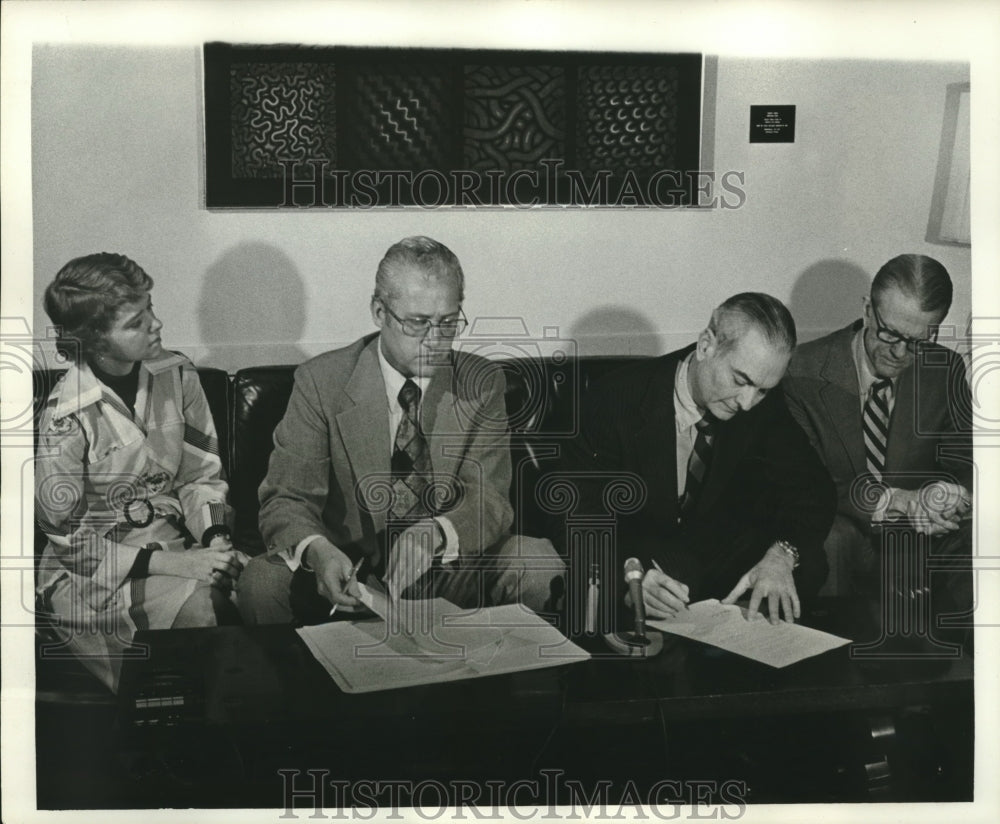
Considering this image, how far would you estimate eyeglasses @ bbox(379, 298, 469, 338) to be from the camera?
2.73 metres

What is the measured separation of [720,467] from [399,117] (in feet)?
3.88

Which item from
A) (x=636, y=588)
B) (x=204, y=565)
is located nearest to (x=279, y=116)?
(x=204, y=565)

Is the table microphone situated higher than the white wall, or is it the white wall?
the white wall

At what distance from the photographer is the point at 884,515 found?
2.82m

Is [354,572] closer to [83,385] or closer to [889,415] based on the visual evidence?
[83,385]

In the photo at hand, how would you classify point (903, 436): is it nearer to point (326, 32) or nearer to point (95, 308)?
point (326, 32)

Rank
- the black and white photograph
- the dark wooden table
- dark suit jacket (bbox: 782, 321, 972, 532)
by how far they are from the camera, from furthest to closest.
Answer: dark suit jacket (bbox: 782, 321, 972, 532)
the black and white photograph
the dark wooden table

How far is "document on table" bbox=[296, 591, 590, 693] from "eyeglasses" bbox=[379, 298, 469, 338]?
653mm

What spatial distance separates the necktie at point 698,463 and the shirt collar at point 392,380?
70cm

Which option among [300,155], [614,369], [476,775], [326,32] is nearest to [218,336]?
[300,155]

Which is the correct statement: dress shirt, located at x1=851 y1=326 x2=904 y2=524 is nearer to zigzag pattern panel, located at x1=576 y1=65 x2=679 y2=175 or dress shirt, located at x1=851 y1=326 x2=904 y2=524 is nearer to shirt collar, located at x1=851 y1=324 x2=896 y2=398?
shirt collar, located at x1=851 y1=324 x2=896 y2=398

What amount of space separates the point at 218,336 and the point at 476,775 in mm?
1266

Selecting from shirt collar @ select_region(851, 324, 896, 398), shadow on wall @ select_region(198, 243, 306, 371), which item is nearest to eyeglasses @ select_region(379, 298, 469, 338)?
shadow on wall @ select_region(198, 243, 306, 371)

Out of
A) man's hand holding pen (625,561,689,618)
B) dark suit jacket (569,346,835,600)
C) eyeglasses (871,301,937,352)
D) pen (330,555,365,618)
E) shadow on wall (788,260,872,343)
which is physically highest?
shadow on wall (788,260,872,343)
